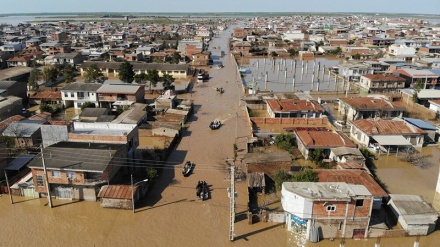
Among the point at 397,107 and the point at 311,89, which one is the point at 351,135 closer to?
the point at 397,107

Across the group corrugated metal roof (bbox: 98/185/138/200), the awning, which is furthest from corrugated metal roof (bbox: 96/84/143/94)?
the awning

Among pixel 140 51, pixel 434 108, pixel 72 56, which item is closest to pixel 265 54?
pixel 140 51

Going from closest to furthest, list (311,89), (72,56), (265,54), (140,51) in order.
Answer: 1. (311,89)
2. (72,56)
3. (140,51)
4. (265,54)

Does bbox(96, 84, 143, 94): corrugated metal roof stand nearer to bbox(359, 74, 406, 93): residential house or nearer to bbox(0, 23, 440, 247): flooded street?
bbox(0, 23, 440, 247): flooded street

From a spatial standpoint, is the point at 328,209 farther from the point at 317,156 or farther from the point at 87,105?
the point at 87,105

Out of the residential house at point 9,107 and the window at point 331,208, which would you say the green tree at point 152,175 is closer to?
the window at point 331,208
